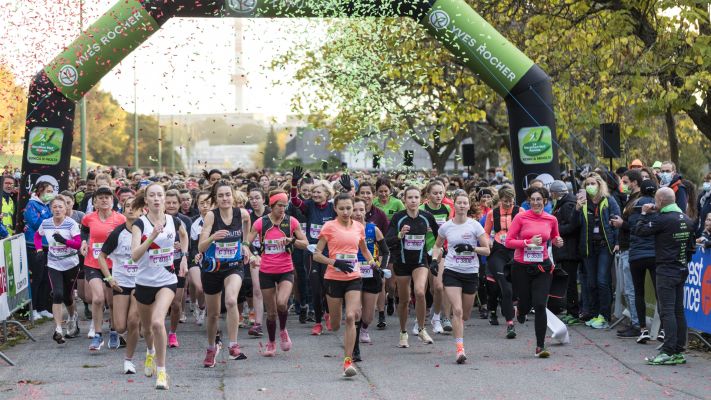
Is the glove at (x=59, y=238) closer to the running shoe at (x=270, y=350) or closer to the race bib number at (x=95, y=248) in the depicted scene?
the race bib number at (x=95, y=248)

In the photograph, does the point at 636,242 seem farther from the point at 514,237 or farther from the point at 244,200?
the point at 244,200

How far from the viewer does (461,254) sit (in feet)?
38.5

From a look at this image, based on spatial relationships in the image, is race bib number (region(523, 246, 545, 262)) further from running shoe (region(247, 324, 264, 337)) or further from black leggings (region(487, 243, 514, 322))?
running shoe (region(247, 324, 264, 337))

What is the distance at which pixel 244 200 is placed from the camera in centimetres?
1416

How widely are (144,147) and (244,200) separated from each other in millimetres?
106752

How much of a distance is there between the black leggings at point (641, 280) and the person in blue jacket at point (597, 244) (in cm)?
121

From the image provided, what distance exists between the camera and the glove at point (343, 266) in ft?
35.2

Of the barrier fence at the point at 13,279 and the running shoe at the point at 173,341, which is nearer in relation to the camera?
the running shoe at the point at 173,341

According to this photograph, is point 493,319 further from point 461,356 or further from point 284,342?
point 284,342

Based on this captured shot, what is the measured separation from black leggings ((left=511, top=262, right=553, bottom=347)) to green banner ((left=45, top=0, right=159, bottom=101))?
275 inches

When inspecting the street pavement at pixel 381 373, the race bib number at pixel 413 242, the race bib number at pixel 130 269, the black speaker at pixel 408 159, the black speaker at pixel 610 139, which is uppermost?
the black speaker at pixel 610 139

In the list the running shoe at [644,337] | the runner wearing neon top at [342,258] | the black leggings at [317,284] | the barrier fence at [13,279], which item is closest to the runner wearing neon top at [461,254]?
the runner wearing neon top at [342,258]

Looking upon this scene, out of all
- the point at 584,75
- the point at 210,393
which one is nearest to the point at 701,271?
the point at 210,393

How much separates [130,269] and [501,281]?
504cm
